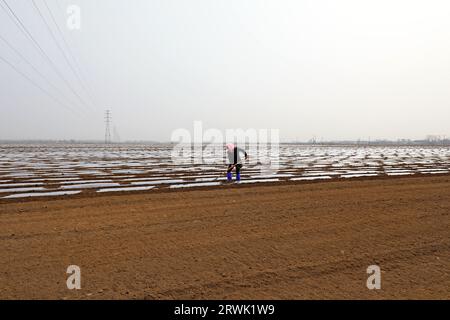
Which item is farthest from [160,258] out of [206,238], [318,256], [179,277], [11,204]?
[11,204]

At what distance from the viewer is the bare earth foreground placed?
4449 millimetres

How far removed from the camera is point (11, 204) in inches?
414

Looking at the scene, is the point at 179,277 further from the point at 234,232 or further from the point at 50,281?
the point at 234,232

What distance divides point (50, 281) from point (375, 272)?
4.61 m

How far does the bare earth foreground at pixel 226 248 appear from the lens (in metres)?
4.45

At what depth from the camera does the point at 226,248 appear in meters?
6.07

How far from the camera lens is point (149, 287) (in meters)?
4.46

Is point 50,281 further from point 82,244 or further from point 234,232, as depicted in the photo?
point 234,232
